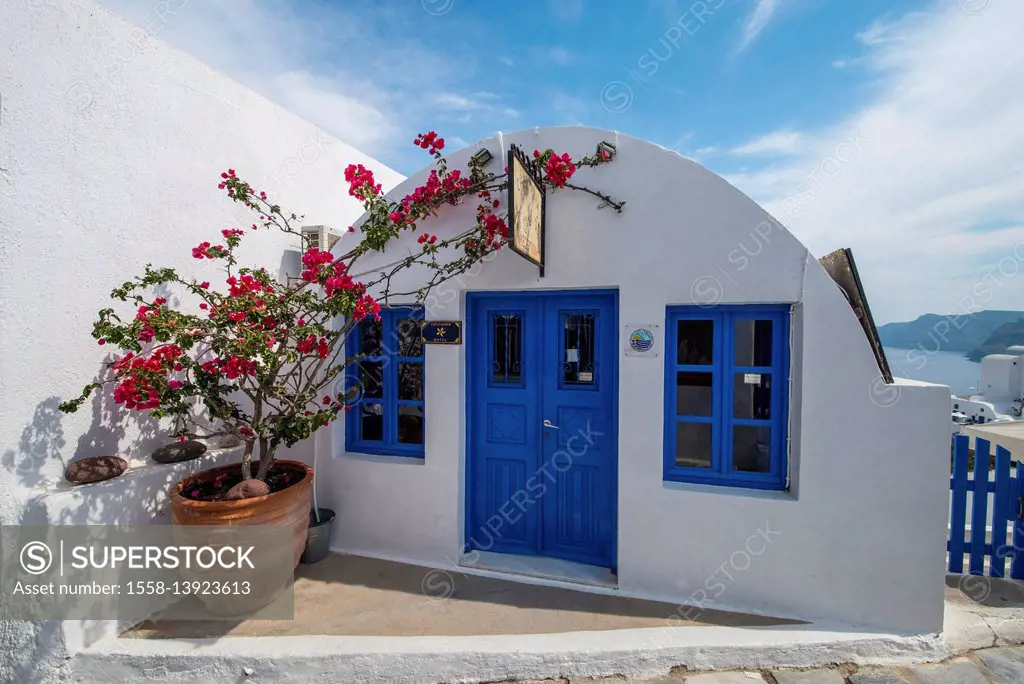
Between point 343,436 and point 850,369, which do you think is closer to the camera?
point 850,369

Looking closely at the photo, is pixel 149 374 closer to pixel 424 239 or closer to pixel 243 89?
pixel 424 239

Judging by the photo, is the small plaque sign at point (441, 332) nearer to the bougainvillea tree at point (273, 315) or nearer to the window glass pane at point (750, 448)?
the bougainvillea tree at point (273, 315)

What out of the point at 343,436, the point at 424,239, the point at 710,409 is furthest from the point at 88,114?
the point at 710,409

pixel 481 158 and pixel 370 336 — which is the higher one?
pixel 481 158

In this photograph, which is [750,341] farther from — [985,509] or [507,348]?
[985,509]

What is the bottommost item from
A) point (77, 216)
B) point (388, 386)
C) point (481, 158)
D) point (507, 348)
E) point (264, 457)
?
point (264, 457)

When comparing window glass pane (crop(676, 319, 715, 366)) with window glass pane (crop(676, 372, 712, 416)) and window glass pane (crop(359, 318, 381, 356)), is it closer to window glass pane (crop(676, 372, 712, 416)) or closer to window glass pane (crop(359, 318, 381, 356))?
window glass pane (crop(676, 372, 712, 416))

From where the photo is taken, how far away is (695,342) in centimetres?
407

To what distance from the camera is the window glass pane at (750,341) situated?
3984 mm

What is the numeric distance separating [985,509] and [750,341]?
2650mm

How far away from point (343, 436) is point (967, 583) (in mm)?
6084

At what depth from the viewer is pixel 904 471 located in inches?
140

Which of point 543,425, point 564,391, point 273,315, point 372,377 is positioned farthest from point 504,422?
point 273,315

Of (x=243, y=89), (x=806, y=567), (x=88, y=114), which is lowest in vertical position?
(x=806, y=567)
